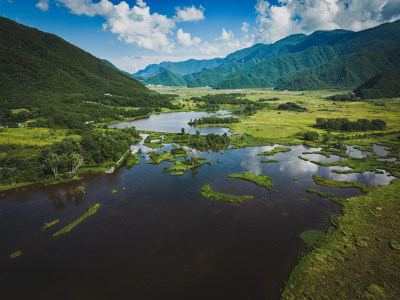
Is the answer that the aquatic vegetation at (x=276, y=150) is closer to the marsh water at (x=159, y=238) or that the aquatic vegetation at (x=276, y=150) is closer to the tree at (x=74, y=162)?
the marsh water at (x=159, y=238)

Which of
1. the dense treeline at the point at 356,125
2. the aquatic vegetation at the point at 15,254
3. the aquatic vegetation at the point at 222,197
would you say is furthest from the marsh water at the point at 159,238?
the dense treeline at the point at 356,125

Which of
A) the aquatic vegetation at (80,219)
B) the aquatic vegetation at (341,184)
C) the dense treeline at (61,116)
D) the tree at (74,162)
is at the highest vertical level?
the dense treeline at (61,116)

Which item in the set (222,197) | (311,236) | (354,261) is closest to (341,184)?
(311,236)

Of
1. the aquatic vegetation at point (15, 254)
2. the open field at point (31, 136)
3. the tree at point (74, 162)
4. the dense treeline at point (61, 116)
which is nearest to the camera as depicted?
→ the aquatic vegetation at point (15, 254)

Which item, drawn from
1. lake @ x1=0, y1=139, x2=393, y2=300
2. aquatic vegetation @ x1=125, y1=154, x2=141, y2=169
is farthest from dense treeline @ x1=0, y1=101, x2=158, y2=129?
lake @ x1=0, y1=139, x2=393, y2=300

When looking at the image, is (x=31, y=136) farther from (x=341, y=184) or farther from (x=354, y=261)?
(x=341, y=184)

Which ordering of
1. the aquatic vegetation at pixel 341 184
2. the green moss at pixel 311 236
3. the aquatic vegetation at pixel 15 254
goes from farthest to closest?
the aquatic vegetation at pixel 341 184 → the green moss at pixel 311 236 → the aquatic vegetation at pixel 15 254
